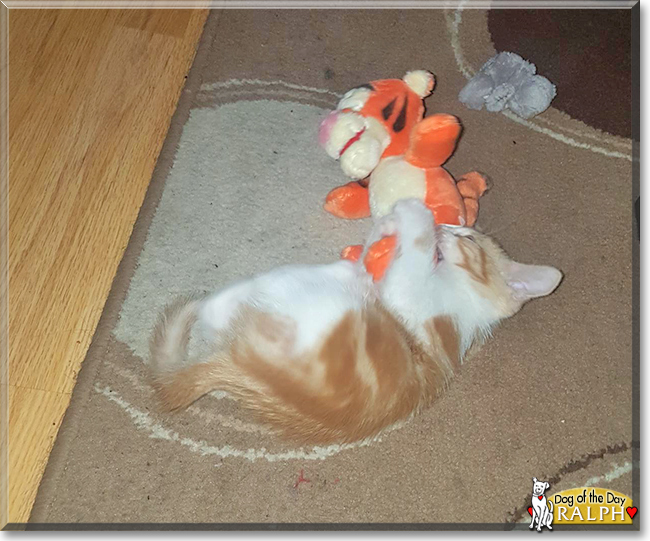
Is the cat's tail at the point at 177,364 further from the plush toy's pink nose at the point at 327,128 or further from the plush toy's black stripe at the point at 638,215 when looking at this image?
the plush toy's black stripe at the point at 638,215

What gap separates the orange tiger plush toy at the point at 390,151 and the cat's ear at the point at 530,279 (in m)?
0.15

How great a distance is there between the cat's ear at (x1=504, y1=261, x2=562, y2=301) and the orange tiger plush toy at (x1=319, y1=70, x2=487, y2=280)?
0.15 m

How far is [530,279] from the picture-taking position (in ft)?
4.22

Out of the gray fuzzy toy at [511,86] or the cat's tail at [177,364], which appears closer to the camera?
the cat's tail at [177,364]

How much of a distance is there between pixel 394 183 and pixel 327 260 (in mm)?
290

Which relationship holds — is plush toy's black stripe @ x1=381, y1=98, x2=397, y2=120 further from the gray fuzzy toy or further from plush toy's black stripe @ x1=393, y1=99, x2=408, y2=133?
the gray fuzzy toy

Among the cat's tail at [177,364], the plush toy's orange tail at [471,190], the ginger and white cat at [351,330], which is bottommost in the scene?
the cat's tail at [177,364]

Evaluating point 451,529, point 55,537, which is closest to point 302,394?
point 451,529

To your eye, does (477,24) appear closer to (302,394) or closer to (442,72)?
(442,72)

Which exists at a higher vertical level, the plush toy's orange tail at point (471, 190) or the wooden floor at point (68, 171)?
the plush toy's orange tail at point (471, 190)

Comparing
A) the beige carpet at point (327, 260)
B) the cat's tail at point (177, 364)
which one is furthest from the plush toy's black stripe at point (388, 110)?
the cat's tail at point (177, 364)

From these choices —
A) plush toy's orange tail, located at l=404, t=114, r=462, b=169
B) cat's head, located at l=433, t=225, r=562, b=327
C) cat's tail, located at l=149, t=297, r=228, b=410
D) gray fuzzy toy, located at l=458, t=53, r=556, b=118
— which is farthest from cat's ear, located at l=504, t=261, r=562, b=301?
cat's tail, located at l=149, t=297, r=228, b=410

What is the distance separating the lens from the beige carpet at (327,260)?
1.33m

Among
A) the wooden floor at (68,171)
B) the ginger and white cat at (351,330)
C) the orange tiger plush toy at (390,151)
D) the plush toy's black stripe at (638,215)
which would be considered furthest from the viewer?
the plush toy's black stripe at (638,215)
